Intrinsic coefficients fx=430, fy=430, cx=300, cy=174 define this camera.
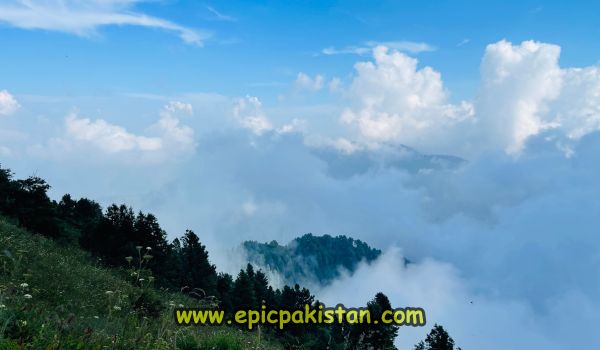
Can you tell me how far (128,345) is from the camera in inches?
227

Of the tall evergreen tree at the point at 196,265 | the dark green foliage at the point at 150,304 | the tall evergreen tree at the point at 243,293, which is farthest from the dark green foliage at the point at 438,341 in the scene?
the dark green foliage at the point at 150,304

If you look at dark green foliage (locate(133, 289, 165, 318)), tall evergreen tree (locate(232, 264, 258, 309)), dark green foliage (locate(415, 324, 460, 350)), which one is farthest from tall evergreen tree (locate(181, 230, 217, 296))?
dark green foliage (locate(133, 289, 165, 318))

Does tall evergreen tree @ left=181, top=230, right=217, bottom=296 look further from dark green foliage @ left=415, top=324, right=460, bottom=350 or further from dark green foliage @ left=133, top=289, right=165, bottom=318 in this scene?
dark green foliage @ left=133, top=289, right=165, bottom=318

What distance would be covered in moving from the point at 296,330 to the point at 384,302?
1024 centimetres

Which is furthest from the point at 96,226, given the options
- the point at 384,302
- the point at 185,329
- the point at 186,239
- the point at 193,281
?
the point at 185,329

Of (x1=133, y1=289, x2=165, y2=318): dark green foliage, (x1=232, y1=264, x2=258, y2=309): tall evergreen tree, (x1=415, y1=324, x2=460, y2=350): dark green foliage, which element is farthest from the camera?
(x1=232, y1=264, x2=258, y2=309): tall evergreen tree

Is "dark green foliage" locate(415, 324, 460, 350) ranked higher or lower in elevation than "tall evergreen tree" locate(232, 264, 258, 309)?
lower

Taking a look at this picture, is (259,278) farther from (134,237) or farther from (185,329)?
(185,329)

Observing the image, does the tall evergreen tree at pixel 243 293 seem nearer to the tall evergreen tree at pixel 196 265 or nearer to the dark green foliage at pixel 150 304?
the tall evergreen tree at pixel 196 265

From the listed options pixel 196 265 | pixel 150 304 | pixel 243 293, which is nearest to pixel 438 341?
pixel 243 293

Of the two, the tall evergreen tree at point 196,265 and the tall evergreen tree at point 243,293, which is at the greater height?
the tall evergreen tree at point 196,265

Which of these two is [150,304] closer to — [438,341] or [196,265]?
[438,341]

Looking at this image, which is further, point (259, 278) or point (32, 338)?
point (259, 278)

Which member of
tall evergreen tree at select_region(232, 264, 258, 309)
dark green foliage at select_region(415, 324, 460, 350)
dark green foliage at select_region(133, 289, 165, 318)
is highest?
tall evergreen tree at select_region(232, 264, 258, 309)
